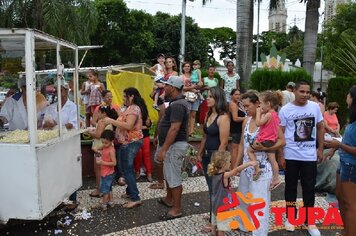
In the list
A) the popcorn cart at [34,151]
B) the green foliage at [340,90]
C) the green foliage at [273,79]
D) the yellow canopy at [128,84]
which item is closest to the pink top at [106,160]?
the popcorn cart at [34,151]

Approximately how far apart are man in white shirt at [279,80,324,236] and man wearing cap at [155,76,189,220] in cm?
122

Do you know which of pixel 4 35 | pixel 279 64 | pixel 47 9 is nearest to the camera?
pixel 4 35

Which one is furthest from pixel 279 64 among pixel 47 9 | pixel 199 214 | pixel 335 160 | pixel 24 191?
pixel 47 9

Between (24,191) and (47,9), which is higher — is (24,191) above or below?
below

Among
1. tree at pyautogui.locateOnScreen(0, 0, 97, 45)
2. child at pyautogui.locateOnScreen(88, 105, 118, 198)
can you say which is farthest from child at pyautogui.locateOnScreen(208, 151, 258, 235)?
tree at pyautogui.locateOnScreen(0, 0, 97, 45)

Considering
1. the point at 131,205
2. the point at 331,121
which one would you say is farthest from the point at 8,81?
the point at 331,121

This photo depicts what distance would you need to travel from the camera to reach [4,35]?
153 inches

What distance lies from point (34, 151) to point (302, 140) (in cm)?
301

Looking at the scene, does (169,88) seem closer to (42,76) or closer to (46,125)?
(46,125)

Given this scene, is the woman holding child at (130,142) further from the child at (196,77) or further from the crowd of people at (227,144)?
the child at (196,77)

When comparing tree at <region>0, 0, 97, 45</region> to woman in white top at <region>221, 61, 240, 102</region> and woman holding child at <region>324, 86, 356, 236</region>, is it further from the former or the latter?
woman holding child at <region>324, 86, 356, 236</region>

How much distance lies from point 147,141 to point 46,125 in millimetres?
2313

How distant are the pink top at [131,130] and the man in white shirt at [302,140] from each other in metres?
1.91

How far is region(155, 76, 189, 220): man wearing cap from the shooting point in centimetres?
459
